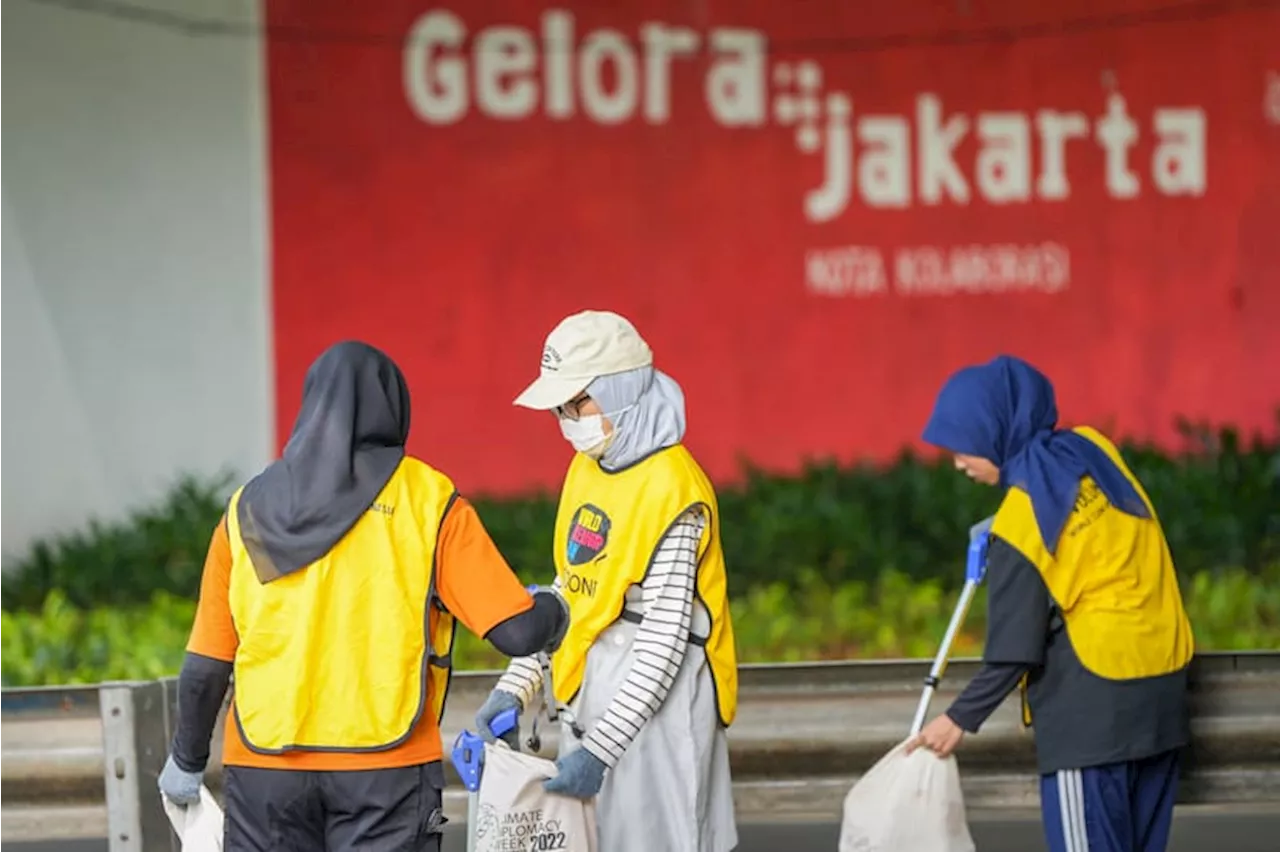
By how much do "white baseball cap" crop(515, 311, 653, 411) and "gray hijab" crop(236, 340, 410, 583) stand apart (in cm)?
53

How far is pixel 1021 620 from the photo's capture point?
16.9ft

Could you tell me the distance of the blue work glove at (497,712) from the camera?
4.79 m

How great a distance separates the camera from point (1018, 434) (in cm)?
527

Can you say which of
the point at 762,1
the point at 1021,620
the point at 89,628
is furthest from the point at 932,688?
the point at 762,1

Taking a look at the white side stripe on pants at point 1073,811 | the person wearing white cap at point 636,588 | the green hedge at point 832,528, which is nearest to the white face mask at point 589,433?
the person wearing white cap at point 636,588

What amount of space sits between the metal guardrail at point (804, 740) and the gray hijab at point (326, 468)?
1.74m

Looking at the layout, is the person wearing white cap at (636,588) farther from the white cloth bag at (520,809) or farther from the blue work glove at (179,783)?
the blue work glove at (179,783)

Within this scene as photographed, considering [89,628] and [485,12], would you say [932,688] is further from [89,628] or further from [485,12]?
[485,12]

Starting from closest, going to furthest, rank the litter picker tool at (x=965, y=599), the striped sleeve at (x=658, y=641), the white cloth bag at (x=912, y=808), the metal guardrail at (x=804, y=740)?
the striped sleeve at (x=658, y=641)
the white cloth bag at (x=912, y=808)
the litter picker tool at (x=965, y=599)
the metal guardrail at (x=804, y=740)

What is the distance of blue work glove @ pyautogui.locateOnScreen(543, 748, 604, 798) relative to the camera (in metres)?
4.62

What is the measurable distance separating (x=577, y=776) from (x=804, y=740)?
1.86 metres

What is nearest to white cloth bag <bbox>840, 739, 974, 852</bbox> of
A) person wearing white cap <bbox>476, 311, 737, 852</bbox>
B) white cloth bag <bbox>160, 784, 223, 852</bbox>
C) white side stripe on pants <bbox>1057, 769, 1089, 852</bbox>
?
white side stripe on pants <bbox>1057, 769, 1089, 852</bbox>

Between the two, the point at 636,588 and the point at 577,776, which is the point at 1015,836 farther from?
the point at 577,776

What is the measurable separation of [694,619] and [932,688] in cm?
97
